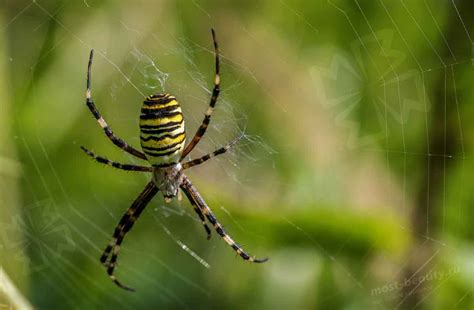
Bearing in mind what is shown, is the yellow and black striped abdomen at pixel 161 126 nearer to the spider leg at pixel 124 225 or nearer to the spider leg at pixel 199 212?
the spider leg at pixel 199 212

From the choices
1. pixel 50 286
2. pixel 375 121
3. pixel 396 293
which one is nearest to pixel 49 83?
pixel 50 286

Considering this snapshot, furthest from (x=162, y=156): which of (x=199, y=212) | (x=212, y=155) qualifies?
(x=199, y=212)

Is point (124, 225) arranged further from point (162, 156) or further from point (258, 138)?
point (258, 138)

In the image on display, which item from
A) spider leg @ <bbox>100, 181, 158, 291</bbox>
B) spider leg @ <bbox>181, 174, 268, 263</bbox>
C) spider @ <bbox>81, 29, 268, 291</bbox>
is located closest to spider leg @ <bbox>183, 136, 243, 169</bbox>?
spider @ <bbox>81, 29, 268, 291</bbox>

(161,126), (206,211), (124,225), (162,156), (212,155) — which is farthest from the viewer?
(124,225)

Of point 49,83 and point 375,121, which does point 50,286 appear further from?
point 375,121
